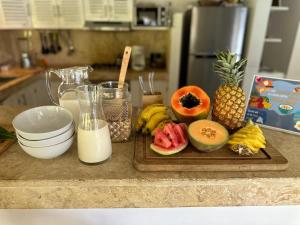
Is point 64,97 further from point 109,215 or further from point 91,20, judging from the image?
point 91,20

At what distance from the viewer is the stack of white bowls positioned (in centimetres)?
66

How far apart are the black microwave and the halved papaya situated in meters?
2.06

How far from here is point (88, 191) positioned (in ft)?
2.20

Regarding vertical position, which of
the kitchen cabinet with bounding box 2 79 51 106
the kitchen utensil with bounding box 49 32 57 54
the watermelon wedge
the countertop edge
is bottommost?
the kitchen cabinet with bounding box 2 79 51 106

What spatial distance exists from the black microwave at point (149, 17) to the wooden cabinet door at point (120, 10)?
98 mm

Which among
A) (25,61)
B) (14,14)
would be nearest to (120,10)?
(14,14)

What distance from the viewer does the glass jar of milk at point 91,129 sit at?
25.8 inches

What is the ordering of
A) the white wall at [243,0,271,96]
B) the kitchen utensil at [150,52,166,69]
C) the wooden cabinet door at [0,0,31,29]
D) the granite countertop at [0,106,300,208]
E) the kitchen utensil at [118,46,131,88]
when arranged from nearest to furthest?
the granite countertop at [0,106,300,208]
the kitchen utensil at [118,46,131,88]
the white wall at [243,0,271,96]
the wooden cabinet door at [0,0,31,29]
the kitchen utensil at [150,52,166,69]

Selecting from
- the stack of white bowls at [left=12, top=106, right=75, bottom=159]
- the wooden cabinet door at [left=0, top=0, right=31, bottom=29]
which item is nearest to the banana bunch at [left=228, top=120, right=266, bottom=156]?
the stack of white bowls at [left=12, top=106, right=75, bottom=159]

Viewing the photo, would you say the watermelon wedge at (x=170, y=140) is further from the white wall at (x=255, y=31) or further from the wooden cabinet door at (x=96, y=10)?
the wooden cabinet door at (x=96, y=10)

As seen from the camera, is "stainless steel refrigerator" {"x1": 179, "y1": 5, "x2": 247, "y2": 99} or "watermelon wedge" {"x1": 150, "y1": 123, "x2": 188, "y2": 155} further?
"stainless steel refrigerator" {"x1": 179, "y1": 5, "x2": 247, "y2": 99}

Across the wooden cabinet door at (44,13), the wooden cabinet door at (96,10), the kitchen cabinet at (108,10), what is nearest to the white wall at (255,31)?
the kitchen cabinet at (108,10)

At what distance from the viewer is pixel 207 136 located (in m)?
0.70

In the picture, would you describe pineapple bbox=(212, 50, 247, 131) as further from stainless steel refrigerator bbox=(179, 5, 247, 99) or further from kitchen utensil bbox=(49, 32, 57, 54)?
kitchen utensil bbox=(49, 32, 57, 54)
